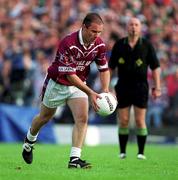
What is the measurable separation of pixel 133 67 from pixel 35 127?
9.81 feet

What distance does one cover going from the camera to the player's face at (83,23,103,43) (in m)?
9.08

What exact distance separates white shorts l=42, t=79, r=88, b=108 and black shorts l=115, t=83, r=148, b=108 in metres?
2.95

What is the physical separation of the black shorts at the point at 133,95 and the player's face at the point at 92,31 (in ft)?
10.8

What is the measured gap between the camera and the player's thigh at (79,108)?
9375mm

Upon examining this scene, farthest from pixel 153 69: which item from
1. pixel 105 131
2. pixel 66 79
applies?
pixel 105 131

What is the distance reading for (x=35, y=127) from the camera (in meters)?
10.0

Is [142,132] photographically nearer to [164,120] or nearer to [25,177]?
[25,177]

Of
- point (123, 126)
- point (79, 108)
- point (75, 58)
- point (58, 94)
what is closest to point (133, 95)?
point (123, 126)

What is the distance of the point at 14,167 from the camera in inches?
380

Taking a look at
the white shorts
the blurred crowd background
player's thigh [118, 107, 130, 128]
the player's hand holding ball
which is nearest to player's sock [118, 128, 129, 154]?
player's thigh [118, 107, 130, 128]

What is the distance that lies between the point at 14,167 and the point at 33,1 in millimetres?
12583

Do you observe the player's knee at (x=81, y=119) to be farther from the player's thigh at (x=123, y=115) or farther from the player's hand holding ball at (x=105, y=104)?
the player's thigh at (x=123, y=115)

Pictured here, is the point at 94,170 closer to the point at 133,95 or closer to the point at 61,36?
the point at 133,95

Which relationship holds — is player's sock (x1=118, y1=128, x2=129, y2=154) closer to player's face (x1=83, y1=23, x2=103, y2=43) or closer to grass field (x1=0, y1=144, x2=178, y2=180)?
grass field (x1=0, y1=144, x2=178, y2=180)
